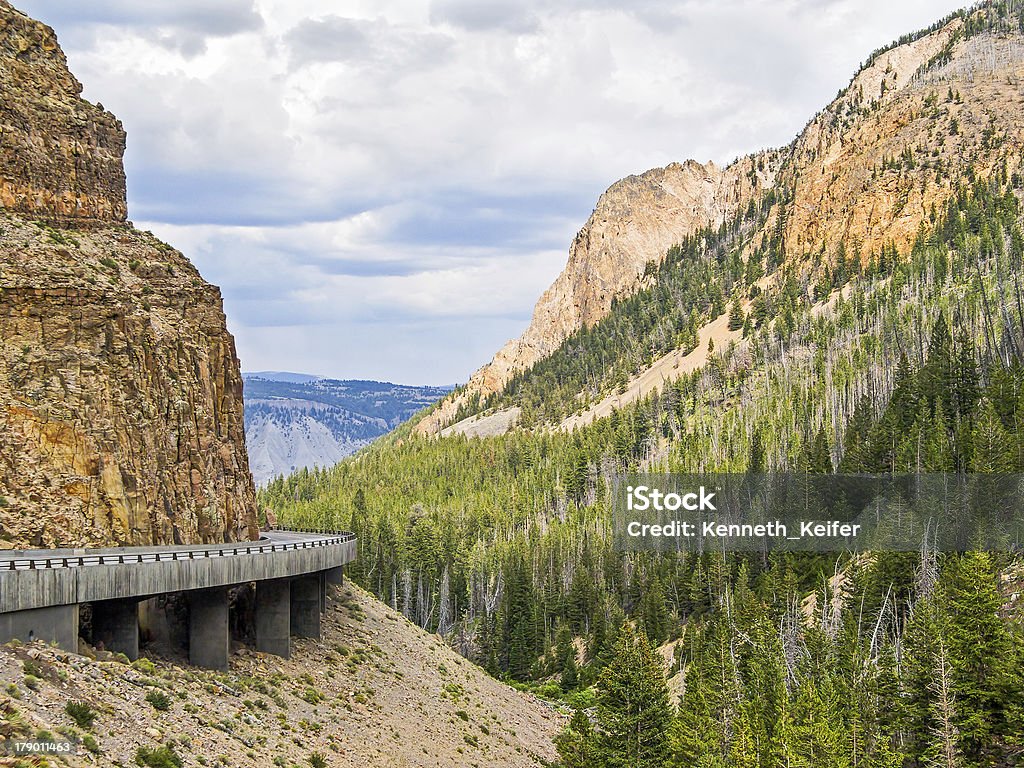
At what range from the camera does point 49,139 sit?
159ft

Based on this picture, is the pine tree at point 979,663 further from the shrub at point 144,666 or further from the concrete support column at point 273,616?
the shrub at point 144,666

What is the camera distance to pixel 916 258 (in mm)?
146375

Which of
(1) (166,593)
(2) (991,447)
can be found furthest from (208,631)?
(2) (991,447)

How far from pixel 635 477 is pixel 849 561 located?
55.6 meters

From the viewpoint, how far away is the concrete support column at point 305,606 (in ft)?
161

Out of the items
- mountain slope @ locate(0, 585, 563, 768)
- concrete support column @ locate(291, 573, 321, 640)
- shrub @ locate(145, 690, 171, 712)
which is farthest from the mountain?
shrub @ locate(145, 690, 171, 712)

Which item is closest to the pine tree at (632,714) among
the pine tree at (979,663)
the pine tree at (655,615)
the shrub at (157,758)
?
the pine tree at (979,663)

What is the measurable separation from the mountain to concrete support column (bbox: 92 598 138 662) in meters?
17.5

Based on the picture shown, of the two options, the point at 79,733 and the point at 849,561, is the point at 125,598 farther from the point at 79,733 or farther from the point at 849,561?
the point at 849,561

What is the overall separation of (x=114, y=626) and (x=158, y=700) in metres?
5.31

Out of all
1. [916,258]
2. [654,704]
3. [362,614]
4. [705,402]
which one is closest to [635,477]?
[705,402]

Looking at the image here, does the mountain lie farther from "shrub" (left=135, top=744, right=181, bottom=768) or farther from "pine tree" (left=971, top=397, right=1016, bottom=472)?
"shrub" (left=135, top=744, right=181, bottom=768)

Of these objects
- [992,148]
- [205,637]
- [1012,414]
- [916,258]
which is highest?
[992,148]

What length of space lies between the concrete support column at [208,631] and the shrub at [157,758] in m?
11.9
